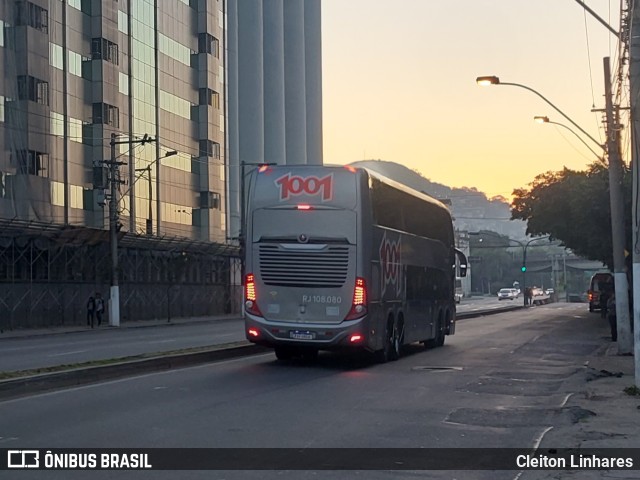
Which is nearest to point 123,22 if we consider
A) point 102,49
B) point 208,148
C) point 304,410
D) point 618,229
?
point 102,49

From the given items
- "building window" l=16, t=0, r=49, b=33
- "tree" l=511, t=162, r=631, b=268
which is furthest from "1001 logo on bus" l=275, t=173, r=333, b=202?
"building window" l=16, t=0, r=49, b=33

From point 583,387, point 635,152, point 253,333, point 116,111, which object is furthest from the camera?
point 116,111

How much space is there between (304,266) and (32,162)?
1377 inches

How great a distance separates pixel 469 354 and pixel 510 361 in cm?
249

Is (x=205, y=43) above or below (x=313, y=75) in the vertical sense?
below

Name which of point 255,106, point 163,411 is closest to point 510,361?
point 163,411

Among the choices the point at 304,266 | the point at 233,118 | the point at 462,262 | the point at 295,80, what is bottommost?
the point at 304,266

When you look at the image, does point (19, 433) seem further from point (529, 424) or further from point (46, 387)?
point (529, 424)

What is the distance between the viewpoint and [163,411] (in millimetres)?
13367

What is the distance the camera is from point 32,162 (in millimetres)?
51844

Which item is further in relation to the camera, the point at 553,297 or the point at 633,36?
the point at 553,297

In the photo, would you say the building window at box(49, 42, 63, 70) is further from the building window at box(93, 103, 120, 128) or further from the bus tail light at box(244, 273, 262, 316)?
the bus tail light at box(244, 273, 262, 316)

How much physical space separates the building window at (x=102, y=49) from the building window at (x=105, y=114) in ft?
9.23

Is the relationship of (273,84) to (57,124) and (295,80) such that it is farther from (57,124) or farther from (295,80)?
(57,124)
